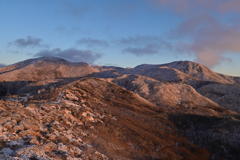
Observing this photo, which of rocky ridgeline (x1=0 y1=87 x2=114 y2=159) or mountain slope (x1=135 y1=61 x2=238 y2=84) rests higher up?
mountain slope (x1=135 y1=61 x2=238 y2=84)

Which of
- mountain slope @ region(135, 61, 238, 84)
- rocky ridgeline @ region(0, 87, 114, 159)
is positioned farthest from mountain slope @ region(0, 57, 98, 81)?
rocky ridgeline @ region(0, 87, 114, 159)

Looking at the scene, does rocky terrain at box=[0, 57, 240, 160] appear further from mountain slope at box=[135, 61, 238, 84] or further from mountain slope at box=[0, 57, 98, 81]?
mountain slope at box=[135, 61, 238, 84]

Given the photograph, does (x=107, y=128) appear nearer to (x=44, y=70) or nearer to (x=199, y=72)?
(x=44, y=70)

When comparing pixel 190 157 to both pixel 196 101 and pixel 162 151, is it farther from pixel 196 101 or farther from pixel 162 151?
pixel 196 101

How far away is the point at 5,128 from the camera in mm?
10844

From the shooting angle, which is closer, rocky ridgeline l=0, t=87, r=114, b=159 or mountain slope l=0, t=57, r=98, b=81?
rocky ridgeline l=0, t=87, r=114, b=159

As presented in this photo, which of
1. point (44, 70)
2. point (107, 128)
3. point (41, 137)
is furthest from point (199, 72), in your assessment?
point (41, 137)

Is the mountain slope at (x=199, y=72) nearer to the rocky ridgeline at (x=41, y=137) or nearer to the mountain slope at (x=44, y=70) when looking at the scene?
the mountain slope at (x=44, y=70)

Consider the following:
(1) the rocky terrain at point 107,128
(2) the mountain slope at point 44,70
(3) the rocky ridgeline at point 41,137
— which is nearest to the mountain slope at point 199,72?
(2) the mountain slope at point 44,70

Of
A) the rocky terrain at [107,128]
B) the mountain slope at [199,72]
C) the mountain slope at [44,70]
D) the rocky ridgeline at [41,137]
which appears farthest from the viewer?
the mountain slope at [199,72]

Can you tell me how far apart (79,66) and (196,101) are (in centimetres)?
8573

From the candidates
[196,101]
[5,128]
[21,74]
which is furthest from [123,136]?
[21,74]

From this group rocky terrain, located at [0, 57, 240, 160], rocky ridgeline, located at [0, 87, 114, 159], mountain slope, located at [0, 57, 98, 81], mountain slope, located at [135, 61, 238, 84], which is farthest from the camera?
mountain slope, located at [135, 61, 238, 84]

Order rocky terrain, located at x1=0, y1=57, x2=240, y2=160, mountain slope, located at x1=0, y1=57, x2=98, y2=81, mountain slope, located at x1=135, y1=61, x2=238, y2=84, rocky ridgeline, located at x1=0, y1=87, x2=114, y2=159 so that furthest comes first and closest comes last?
1. mountain slope, located at x1=135, y1=61, x2=238, y2=84
2. mountain slope, located at x1=0, y1=57, x2=98, y2=81
3. rocky terrain, located at x1=0, y1=57, x2=240, y2=160
4. rocky ridgeline, located at x1=0, y1=87, x2=114, y2=159
